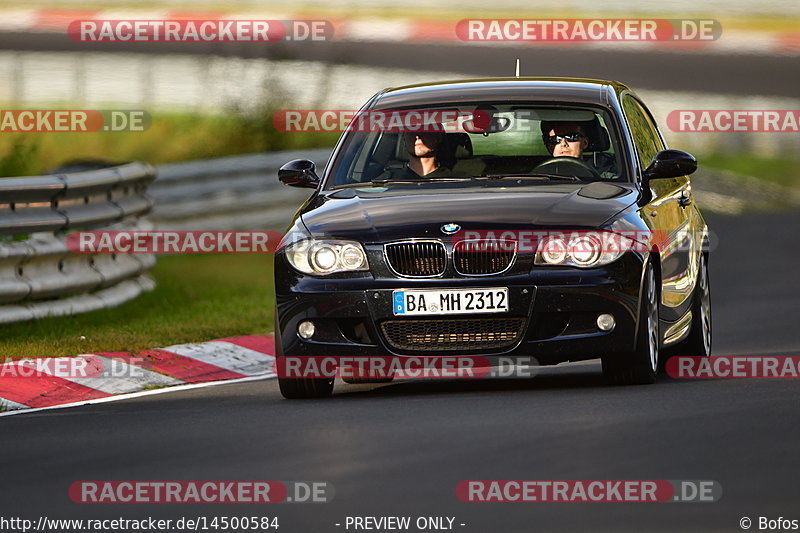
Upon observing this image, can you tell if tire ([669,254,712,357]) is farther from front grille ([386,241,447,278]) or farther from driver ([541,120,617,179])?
front grille ([386,241,447,278])

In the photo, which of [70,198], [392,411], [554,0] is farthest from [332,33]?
[392,411]

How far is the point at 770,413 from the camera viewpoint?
962cm

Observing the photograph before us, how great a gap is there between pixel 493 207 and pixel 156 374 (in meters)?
2.68

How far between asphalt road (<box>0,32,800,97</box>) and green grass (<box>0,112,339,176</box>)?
4.39 ft

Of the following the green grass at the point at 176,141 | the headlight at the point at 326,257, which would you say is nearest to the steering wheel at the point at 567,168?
the headlight at the point at 326,257

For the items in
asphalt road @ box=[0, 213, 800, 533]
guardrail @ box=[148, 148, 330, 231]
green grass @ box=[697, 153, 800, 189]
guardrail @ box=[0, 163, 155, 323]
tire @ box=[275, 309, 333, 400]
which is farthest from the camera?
green grass @ box=[697, 153, 800, 189]

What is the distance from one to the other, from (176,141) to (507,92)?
14998mm

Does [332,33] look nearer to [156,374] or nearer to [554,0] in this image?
[554,0]

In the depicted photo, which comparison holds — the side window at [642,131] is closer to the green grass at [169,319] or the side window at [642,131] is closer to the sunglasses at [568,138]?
the sunglasses at [568,138]

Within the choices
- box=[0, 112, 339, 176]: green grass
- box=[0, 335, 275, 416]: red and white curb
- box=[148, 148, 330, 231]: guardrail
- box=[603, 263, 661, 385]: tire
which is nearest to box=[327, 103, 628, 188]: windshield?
box=[603, 263, 661, 385]: tire

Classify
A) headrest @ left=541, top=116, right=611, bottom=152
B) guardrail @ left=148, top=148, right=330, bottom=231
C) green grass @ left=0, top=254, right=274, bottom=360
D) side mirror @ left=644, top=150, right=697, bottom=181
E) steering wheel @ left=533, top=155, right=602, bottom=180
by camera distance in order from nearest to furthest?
side mirror @ left=644, top=150, right=697, bottom=181 < steering wheel @ left=533, top=155, right=602, bottom=180 < headrest @ left=541, top=116, right=611, bottom=152 < green grass @ left=0, top=254, right=274, bottom=360 < guardrail @ left=148, top=148, right=330, bottom=231

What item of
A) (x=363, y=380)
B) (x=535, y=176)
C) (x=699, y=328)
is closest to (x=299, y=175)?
(x=363, y=380)

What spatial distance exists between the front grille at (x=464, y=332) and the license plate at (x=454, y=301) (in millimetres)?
58

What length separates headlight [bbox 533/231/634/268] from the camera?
10492 mm
